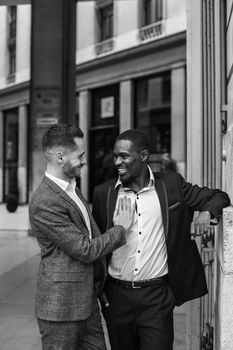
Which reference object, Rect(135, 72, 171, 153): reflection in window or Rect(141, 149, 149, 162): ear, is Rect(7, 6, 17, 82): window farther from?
Rect(141, 149, 149, 162): ear

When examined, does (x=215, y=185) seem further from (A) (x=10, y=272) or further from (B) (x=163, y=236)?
(A) (x=10, y=272)

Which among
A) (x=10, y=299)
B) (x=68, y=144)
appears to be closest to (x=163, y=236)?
(x=68, y=144)

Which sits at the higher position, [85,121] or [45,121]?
[85,121]

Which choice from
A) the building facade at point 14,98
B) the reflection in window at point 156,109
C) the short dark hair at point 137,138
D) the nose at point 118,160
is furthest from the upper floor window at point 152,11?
the nose at point 118,160

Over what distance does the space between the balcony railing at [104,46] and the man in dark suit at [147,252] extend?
16829mm

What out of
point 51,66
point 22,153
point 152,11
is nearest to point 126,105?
point 152,11

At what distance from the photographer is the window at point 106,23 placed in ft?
63.6

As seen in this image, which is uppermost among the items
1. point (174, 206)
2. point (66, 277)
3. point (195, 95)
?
point (195, 95)

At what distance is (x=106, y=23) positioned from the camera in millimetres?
19703

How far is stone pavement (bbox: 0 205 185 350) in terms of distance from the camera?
14.7 feet

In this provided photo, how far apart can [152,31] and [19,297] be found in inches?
526

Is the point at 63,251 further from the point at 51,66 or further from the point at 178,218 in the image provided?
the point at 51,66

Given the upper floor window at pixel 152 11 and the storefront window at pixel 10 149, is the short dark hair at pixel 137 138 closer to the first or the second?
the upper floor window at pixel 152 11

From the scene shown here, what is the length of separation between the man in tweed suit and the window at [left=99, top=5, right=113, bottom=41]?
1765 centimetres
